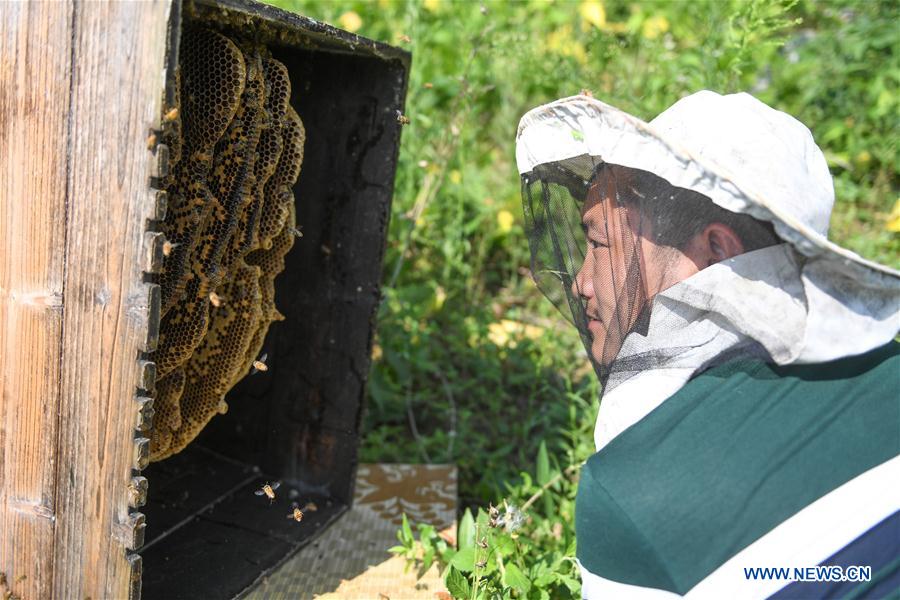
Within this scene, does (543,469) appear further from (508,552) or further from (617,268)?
(617,268)

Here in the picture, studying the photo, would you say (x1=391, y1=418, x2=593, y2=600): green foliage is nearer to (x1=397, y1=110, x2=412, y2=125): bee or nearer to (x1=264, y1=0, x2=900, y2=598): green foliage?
(x1=264, y1=0, x2=900, y2=598): green foliage

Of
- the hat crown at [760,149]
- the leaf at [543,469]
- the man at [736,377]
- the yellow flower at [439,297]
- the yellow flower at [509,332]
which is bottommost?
Answer: the leaf at [543,469]

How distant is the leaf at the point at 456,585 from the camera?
1.75 meters

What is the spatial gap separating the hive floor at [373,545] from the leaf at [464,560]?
15 cm

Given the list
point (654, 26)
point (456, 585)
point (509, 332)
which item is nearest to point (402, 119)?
point (456, 585)

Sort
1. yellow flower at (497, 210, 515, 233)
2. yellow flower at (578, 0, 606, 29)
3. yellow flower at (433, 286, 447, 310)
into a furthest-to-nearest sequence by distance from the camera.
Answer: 1. yellow flower at (578, 0, 606, 29)
2. yellow flower at (497, 210, 515, 233)
3. yellow flower at (433, 286, 447, 310)

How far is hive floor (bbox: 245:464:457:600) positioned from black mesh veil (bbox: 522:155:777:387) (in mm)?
815

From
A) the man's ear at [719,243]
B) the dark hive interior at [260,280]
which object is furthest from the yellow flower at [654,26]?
the man's ear at [719,243]

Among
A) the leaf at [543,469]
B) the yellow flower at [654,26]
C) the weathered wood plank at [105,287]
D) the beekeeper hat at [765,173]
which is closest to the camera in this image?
the beekeeper hat at [765,173]

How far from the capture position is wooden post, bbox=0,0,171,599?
137cm

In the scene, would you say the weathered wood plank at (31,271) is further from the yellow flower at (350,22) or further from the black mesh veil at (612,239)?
the yellow flower at (350,22)

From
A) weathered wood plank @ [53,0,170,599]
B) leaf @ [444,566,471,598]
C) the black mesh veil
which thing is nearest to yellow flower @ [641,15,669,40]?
the black mesh veil

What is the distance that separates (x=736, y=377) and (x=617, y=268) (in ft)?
0.91

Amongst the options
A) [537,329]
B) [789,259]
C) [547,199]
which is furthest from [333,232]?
[537,329]
